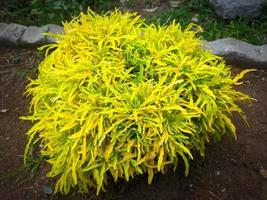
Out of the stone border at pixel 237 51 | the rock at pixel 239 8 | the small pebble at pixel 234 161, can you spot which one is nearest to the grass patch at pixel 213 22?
the rock at pixel 239 8

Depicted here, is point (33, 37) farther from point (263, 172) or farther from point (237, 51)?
point (263, 172)

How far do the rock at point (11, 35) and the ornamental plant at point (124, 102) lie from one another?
174 cm

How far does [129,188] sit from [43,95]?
2.58 feet

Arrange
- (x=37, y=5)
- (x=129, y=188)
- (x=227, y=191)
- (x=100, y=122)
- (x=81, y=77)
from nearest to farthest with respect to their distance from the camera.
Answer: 1. (x=100, y=122)
2. (x=81, y=77)
3. (x=129, y=188)
4. (x=227, y=191)
5. (x=37, y=5)

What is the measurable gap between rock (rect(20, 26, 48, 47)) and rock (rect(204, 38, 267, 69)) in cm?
168

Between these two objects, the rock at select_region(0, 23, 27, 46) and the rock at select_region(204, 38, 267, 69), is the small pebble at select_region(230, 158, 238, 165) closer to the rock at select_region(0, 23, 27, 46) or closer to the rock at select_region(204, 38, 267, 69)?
the rock at select_region(204, 38, 267, 69)

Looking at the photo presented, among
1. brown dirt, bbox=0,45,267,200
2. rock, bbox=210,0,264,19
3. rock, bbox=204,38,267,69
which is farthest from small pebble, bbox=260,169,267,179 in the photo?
rock, bbox=210,0,264,19

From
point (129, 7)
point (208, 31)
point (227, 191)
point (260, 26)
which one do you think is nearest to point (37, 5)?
point (129, 7)

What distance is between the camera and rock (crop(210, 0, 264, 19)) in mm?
4285

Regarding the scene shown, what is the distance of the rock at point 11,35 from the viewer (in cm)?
434

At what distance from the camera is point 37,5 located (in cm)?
471

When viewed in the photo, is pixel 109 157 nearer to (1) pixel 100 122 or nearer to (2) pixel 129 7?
(1) pixel 100 122

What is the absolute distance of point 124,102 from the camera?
2.25 m

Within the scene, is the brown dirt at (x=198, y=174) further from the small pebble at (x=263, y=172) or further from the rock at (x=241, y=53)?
the rock at (x=241, y=53)
